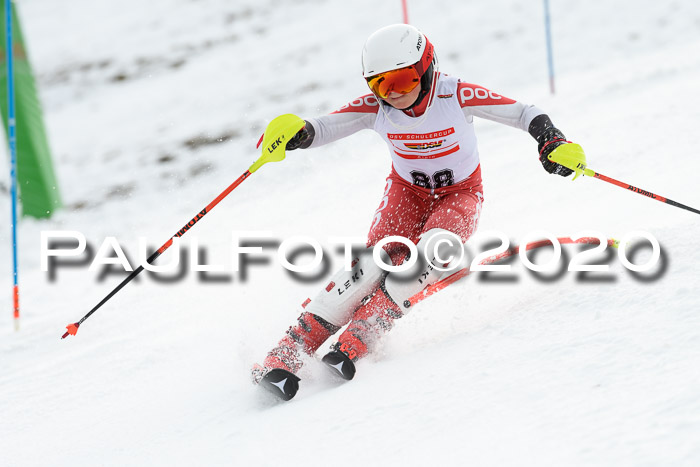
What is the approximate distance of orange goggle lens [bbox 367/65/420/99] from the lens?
3100 millimetres

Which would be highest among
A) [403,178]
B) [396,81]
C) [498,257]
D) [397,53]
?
[397,53]

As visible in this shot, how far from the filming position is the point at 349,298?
311 centimetres

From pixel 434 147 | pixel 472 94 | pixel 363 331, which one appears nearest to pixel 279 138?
pixel 434 147

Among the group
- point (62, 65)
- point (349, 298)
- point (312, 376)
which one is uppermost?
point (349, 298)

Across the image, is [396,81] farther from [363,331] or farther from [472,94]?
[363,331]

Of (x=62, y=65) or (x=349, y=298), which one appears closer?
(x=349, y=298)

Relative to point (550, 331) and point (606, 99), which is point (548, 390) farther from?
point (606, 99)

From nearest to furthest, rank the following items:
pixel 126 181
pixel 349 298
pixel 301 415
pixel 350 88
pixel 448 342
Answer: pixel 301 415 < pixel 448 342 < pixel 349 298 < pixel 126 181 < pixel 350 88

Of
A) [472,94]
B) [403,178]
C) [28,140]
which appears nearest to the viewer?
[472,94]

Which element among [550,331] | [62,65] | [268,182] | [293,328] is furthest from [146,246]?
[62,65]

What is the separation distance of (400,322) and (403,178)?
0.76 meters

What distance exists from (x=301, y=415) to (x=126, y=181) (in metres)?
7.88

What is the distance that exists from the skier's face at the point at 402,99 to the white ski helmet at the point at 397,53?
0.05 meters

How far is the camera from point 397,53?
308cm
